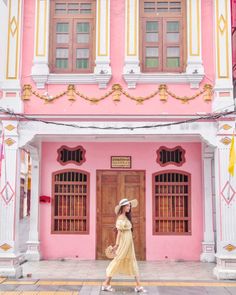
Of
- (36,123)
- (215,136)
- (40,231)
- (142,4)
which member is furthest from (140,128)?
(40,231)

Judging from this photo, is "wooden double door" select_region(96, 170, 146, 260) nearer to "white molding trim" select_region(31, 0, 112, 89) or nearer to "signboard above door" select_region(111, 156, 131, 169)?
"signboard above door" select_region(111, 156, 131, 169)

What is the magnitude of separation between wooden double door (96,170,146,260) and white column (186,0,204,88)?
3.32 metres

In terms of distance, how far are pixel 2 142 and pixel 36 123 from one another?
0.84 m

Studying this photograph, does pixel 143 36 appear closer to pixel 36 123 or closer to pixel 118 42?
pixel 118 42

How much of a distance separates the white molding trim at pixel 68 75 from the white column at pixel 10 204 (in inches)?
50.8

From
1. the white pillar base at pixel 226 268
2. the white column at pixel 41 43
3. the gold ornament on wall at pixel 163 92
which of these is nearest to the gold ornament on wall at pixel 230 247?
the white pillar base at pixel 226 268

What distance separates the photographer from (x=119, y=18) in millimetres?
9930

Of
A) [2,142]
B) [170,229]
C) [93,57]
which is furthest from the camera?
[170,229]

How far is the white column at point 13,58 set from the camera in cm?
962

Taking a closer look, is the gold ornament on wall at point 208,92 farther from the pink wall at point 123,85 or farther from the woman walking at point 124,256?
the woman walking at point 124,256

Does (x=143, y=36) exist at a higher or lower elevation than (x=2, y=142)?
higher

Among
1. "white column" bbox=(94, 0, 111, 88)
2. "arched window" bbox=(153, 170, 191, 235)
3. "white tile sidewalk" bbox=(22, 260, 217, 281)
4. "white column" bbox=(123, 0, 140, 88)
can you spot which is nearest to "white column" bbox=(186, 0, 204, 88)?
"white column" bbox=(123, 0, 140, 88)

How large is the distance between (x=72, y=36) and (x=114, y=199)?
437 centimetres

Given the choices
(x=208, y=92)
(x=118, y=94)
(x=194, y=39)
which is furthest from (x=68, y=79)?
(x=208, y=92)
